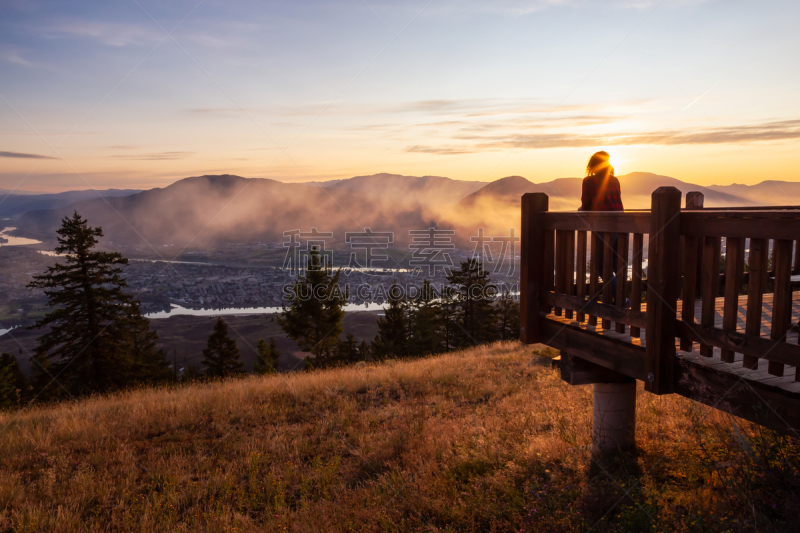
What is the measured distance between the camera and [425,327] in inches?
1591

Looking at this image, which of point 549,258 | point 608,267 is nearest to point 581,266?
point 608,267

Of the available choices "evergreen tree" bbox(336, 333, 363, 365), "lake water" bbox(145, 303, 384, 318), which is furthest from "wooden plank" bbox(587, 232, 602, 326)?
"lake water" bbox(145, 303, 384, 318)

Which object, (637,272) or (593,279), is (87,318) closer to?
(593,279)

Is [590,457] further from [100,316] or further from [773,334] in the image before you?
[100,316]

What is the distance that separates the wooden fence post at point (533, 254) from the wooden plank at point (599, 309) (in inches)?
5.8

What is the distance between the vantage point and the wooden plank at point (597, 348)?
3880 millimetres

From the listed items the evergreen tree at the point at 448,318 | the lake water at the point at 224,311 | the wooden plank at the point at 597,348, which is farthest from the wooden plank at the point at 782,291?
the lake water at the point at 224,311

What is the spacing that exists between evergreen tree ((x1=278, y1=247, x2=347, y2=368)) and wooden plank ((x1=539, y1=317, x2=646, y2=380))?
29613 mm

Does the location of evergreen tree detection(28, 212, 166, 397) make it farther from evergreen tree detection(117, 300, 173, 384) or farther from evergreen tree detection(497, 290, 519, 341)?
evergreen tree detection(497, 290, 519, 341)

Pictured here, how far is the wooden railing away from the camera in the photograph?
2.87 m

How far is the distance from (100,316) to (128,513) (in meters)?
23.3

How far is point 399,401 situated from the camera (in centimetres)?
808

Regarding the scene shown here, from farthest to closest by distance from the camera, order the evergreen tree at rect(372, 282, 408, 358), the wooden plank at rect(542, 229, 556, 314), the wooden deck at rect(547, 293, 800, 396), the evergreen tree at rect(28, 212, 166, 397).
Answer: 1. the evergreen tree at rect(372, 282, 408, 358)
2. the evergreen tree at rect(28, 212, 166, 397)
3. the wooden plank at rect(542, 229, 556, 314)
4. the wooden deck at rect(547, 293, 800, 396)

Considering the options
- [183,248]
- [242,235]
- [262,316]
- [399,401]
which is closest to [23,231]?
[183,248]
